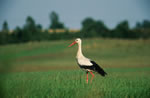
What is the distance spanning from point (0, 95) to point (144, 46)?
64.5m

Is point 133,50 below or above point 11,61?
below

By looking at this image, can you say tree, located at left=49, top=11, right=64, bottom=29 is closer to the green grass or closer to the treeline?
the treeline

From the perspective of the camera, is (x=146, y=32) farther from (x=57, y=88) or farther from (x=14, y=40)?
(x=57, y=88)

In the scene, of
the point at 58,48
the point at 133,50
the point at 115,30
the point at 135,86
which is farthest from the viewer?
the point at 115,30

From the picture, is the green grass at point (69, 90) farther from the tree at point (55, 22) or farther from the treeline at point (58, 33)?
the tree at point (55, 22)

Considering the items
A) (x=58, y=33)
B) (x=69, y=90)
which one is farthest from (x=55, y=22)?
(x=69, y=90)

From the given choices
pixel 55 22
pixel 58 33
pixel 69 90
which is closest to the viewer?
pixel 69 90

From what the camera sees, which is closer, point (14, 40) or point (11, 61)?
point (11, 61)

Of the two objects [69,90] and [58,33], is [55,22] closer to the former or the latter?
[58,33]

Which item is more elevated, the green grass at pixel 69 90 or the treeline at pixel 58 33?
the green grass at pixel 69 90

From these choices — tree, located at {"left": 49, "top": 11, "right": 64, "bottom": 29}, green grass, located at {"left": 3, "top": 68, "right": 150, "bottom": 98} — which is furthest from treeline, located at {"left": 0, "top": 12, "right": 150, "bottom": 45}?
green grass, located at {"left": 3, "top": 68, "right": 150, "bottom": 98}

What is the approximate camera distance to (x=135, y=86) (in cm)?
1110

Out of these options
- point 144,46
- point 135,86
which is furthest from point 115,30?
point 135,86

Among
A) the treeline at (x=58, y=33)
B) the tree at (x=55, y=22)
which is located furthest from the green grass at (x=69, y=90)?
the tree at (x=55, y=22)
